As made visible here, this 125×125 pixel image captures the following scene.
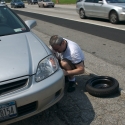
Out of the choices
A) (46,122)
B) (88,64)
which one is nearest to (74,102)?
(46,122)

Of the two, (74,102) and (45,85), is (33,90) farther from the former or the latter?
(74,102)

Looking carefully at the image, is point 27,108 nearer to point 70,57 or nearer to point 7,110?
point 7,110

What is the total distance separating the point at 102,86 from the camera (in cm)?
368

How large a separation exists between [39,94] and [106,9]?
959 cm

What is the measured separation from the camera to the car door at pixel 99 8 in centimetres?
1145

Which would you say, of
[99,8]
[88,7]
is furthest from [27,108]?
[88,7]

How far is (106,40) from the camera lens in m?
7.42

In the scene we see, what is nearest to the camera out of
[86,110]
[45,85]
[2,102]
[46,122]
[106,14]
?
[2,102]

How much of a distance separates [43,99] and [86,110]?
0.84m

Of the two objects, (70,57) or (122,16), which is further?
(122,16)

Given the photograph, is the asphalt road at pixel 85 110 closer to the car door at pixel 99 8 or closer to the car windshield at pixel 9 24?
the car windshield at pixel 9 24

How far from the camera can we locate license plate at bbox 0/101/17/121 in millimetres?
2295

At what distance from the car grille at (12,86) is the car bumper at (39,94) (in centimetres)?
7

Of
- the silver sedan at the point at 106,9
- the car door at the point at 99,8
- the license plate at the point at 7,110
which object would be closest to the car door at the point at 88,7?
the silver sedan at the point at 106,9
